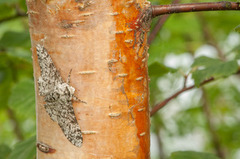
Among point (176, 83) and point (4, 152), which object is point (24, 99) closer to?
point (4, 152)

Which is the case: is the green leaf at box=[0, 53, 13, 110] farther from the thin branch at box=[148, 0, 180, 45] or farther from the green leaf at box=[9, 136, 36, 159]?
the thin branch at box=[148, 0, 180, 45]

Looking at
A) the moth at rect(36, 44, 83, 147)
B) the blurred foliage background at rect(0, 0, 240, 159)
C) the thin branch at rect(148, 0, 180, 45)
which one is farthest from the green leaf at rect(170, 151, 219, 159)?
the moth at rect(36, 44, 83, 147)

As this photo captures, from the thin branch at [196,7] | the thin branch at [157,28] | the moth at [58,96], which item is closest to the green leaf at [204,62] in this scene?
the thin branch at [157,28]

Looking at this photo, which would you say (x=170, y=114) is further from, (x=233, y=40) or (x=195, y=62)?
(x=195, y=62)

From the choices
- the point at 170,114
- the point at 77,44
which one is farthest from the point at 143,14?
the point at 170,114

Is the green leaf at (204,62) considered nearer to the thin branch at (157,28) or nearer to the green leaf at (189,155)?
the thin branch at (157,28)
